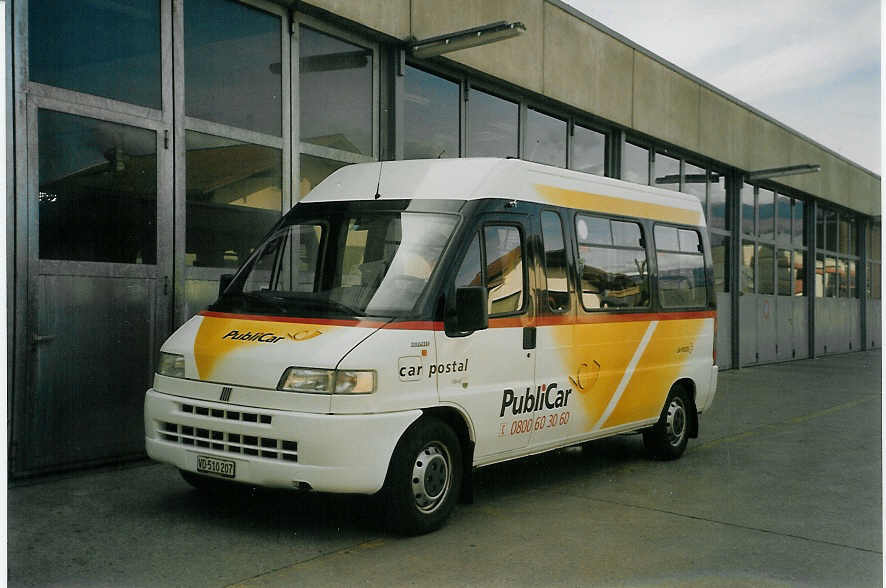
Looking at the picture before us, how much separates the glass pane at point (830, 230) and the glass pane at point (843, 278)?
671 millimetres

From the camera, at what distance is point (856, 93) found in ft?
22.1

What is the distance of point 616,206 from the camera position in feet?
27.9

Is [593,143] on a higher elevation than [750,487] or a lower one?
higher

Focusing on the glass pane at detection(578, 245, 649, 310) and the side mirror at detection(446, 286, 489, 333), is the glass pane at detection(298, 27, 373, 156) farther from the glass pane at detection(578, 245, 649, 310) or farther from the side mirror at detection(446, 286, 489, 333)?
the side mirror at detection(446, 286, 489, 333)

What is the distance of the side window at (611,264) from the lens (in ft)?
25.9

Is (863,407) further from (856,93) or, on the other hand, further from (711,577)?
(711,577)

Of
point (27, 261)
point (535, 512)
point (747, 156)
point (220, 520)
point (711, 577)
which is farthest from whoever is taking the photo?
point (747, 156)

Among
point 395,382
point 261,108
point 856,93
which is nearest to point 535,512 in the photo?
point 395,382

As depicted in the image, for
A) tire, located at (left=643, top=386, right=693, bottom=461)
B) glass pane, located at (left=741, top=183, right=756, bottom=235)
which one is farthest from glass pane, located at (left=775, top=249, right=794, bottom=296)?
tire, located at (left=643, top=386, right=693, bottom=461)

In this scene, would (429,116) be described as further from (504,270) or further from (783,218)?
(783,218)

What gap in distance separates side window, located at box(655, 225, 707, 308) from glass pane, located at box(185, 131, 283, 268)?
12.8 feet

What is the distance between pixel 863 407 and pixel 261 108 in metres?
9.73

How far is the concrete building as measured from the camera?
24.8 feet

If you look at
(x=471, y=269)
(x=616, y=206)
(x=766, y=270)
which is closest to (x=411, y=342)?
(x=471, y=269)
